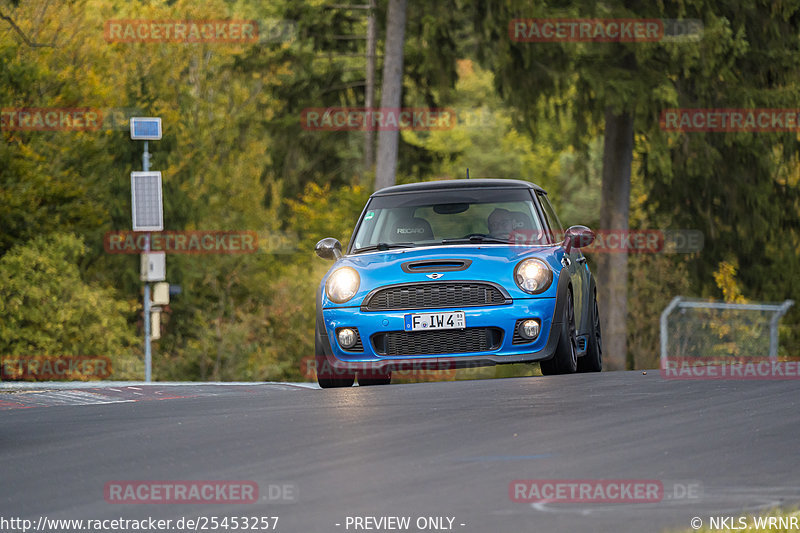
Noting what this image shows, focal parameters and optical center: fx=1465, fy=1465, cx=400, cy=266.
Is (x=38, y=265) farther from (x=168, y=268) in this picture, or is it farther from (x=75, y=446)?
(x=75, y=446)

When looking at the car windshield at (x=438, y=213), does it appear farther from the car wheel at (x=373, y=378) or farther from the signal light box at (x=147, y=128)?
the signal light box at (x=147, y=128)

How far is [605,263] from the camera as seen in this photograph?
32.8 m

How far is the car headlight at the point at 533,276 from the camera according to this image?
41.6 feet

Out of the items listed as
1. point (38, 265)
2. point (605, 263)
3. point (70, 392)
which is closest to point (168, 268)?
point (38, 265)

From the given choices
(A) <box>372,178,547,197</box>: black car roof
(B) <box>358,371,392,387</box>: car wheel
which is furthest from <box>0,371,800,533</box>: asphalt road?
(A) <box>372,178,547,197</box>: black car roof

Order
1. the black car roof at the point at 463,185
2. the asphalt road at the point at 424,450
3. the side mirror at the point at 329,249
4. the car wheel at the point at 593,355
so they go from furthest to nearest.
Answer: the car wheel at the point at 593,355 < the black car roof at the point at 463,185 < the side mirror at the point at 329,249 < the asphalt road at the point at 424,450

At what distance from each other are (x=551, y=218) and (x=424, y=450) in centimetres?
616

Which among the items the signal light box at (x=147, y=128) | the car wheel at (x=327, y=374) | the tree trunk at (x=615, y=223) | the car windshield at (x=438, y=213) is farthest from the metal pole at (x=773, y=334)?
the signal light box at (x=147, y=128)

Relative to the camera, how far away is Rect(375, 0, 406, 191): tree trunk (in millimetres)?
34562

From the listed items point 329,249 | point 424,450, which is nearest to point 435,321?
point 329,249

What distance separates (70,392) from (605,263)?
67.3 ft

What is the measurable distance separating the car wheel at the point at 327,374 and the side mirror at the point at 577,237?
2450mm

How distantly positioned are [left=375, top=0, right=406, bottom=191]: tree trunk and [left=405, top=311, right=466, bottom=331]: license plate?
72.2 ft

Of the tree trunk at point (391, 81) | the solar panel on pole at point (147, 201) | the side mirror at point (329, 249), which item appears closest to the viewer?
the side mirror at point (329, 249)
